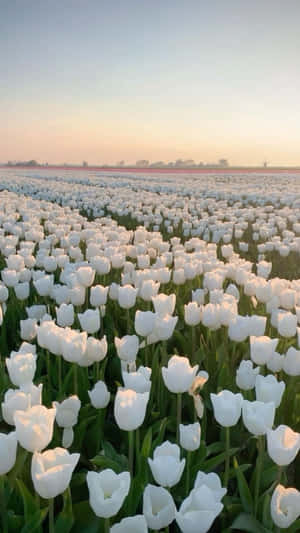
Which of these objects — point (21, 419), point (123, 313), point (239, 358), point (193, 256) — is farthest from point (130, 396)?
point (193, 256)

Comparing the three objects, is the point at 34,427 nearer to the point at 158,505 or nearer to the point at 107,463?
the point at 158,505

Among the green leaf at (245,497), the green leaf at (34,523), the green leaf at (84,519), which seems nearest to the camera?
the green leaf at (34,523)

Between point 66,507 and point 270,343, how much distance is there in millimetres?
1250

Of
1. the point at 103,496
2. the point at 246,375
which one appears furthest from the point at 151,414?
the point at 103,496

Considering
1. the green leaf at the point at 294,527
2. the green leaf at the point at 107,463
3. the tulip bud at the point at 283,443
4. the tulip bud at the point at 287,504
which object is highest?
the tulip bud at the point at 283,443

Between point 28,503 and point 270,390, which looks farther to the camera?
point 270,390

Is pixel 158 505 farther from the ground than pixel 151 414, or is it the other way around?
pixel 158 505

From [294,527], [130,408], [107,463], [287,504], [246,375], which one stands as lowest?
[294,527]

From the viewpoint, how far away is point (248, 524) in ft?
6.49

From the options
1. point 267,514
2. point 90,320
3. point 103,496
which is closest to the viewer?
point 103,496

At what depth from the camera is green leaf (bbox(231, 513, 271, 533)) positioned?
1962 mm

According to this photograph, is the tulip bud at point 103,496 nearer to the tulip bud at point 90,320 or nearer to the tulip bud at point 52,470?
the tulip bud at point 52,470

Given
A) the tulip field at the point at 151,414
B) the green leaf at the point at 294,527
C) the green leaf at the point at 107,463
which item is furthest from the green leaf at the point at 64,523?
the green leaf at the point at 294,527

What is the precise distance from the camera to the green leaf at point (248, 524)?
196 centimetres
